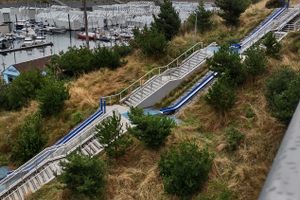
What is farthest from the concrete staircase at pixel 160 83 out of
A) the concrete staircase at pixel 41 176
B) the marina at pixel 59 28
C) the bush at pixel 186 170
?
the marina at pixel 59 28

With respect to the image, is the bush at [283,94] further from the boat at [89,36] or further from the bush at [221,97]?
the boat at [89,36]

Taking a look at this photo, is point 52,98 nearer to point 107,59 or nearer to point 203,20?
point 107,59

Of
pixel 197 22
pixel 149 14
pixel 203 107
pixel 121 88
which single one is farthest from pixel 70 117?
pixel 149 14

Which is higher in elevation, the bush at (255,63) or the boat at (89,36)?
the bush at (255,63)

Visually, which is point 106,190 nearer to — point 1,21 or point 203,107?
point 203,107

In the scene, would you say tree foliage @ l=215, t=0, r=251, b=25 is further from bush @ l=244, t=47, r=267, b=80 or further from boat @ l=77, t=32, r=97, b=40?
boat @ l=77, t=32, r=97, b=40

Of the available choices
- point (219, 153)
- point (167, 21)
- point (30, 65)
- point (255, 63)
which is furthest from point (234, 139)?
point (30, 65)

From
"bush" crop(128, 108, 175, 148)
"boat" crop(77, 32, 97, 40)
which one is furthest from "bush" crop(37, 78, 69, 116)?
"boat" crop(77, 32, 97, 40)
